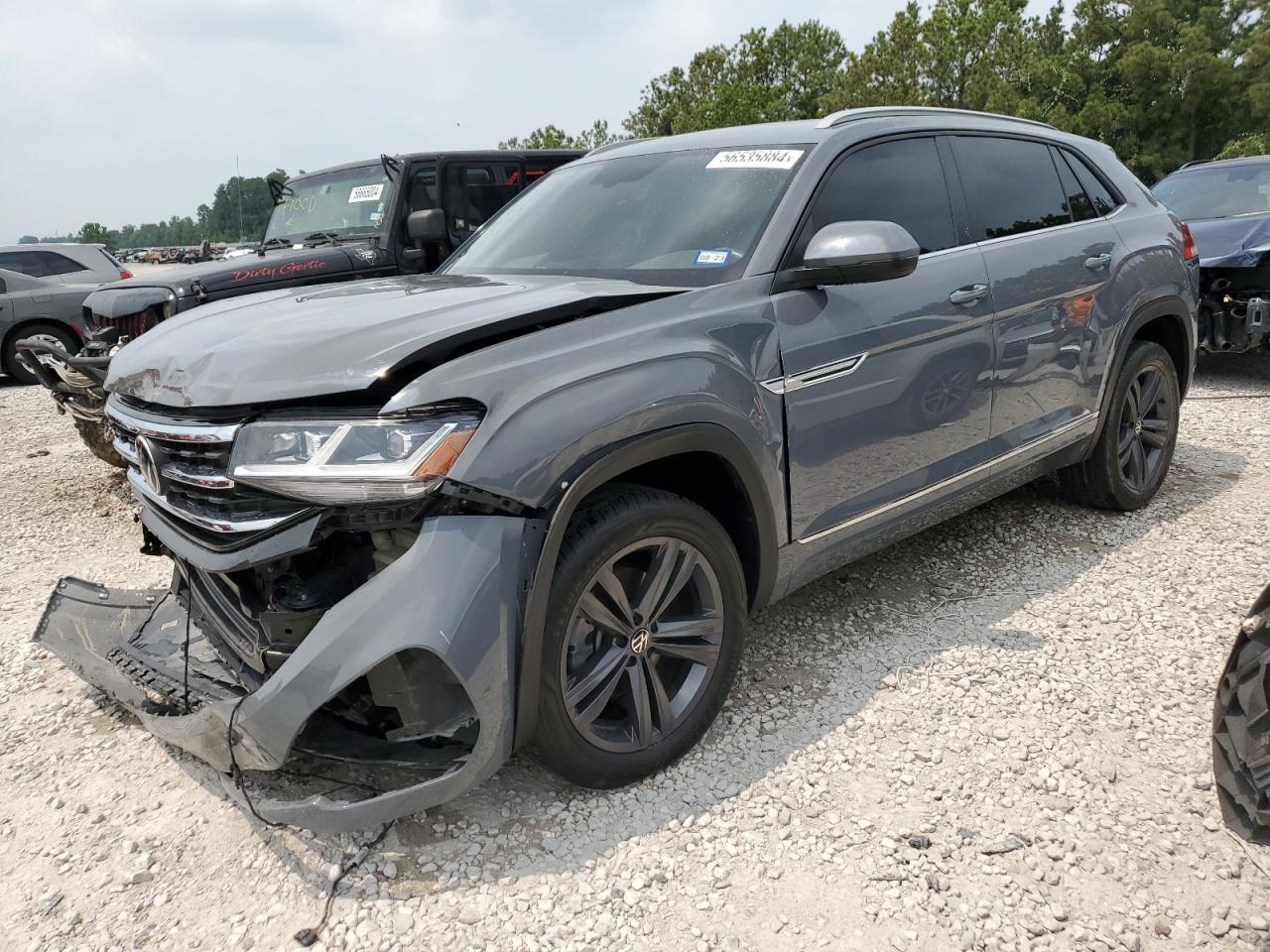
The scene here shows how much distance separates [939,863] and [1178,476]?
12.9 feet

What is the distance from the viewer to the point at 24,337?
1098 cm

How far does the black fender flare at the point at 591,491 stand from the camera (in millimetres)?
2209

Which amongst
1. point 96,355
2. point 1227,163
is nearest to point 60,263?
point 96,355

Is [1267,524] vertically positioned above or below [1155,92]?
below

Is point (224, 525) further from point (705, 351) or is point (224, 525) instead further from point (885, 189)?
point (885, 189)

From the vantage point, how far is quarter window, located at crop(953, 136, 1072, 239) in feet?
12.3

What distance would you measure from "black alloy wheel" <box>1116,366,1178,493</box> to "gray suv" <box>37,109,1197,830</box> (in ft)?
2.81

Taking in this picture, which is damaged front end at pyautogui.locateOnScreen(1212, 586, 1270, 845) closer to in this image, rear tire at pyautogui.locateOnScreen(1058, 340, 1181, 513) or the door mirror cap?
rear tire at pyautogui.locateOnScreen(1058, 340, 1181, 513)

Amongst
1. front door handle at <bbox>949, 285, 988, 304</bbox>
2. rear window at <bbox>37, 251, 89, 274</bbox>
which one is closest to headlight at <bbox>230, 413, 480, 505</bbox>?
front door handle at <bbox>949, 285, 988, 304</bbox>

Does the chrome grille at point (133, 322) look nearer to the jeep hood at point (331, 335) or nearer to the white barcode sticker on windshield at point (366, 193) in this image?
the white barcode sticker on windshield at point (366, 193)

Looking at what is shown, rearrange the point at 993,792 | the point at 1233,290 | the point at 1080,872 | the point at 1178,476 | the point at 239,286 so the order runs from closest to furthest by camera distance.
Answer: the point at 1080,872, the point at 993,792, the point at 1178,476, the point at 239,286, the point at 1233,290

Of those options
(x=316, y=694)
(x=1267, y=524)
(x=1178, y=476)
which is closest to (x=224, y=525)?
(x=316, y=694)

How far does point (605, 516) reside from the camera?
2.39 metres

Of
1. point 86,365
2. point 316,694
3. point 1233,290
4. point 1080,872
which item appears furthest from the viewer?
point 1233,290
